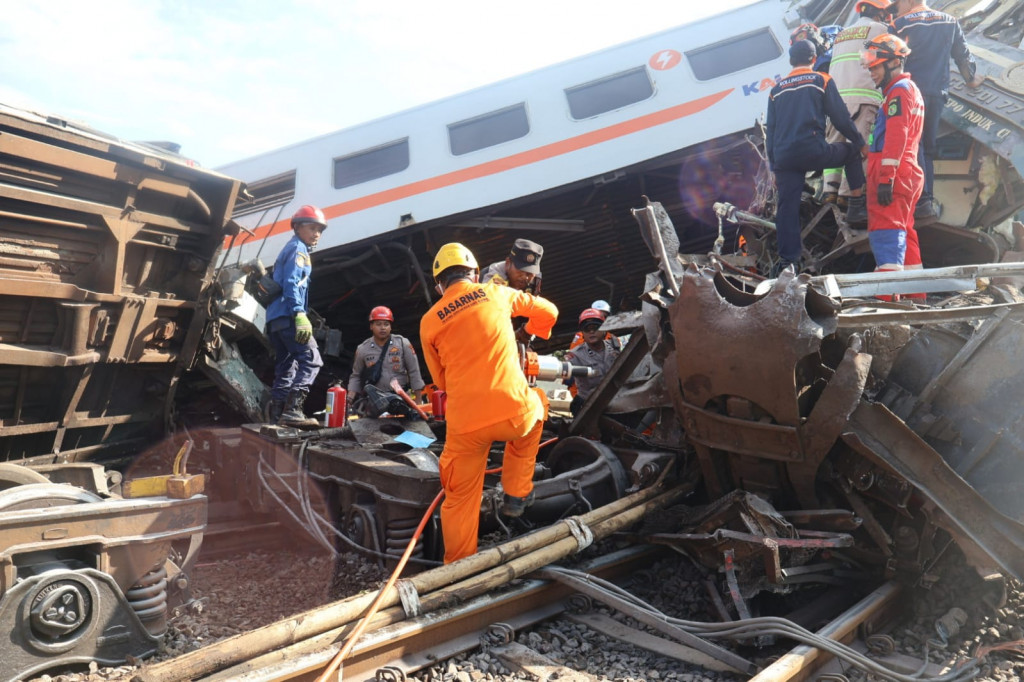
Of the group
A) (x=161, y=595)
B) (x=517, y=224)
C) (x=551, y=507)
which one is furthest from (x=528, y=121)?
(x=161, y=595)

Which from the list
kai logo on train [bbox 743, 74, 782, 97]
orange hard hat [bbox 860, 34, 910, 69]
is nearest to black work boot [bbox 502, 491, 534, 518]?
orange hard hat [bbox 860, 34, 910, 69]

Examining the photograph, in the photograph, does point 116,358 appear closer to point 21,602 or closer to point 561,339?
point 21,602

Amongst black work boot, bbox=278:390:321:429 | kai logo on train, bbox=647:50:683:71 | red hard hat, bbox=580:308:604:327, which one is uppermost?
kai logo on train, bbox=647:50:683:71

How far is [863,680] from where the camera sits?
257cm

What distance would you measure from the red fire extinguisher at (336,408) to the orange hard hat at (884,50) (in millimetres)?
4259

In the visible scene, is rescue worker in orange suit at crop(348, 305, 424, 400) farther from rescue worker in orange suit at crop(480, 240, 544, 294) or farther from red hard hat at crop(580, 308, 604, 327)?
rescue worker in orange suit at crop(480, 240, 544, 294)

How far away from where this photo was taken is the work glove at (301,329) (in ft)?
18.1

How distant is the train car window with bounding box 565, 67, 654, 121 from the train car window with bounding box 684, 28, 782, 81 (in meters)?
0.55

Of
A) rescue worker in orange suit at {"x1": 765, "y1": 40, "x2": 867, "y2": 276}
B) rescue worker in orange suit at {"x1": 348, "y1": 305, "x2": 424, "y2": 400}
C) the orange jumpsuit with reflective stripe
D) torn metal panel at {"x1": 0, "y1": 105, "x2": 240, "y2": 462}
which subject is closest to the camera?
the orange jumpsuit with reflective stripe

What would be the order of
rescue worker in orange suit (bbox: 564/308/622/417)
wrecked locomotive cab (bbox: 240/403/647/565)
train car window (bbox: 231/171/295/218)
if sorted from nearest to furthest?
1. wrecked locomotive cab (bbox: 240/403/647/565)
2. rescue worker in orange suit (bbox: 564/308/622/417)
3. train car window (bbox: 231/171/295/218)

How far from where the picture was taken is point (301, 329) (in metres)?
5.52

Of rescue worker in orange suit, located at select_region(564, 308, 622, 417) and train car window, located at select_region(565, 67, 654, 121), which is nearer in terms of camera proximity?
rescue worker in orange suit, located at select_region(564, 308, 622, 417)

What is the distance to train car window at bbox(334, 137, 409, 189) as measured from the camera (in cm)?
781

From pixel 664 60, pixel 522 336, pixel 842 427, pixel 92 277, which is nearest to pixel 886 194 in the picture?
pixel 842 427
